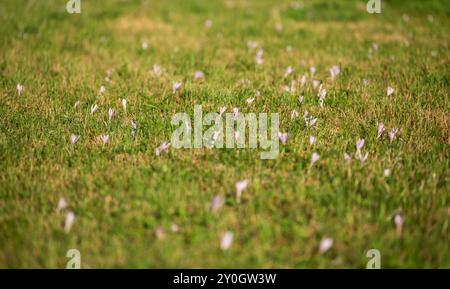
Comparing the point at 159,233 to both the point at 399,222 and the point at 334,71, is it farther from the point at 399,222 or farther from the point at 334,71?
the point at 334,71

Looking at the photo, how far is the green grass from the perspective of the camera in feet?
8.77

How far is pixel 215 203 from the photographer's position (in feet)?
9.25

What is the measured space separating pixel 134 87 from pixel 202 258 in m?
3.13

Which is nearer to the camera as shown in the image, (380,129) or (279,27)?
(380,129)

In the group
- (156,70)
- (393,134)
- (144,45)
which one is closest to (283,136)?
(393,134)

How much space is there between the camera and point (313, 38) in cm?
736

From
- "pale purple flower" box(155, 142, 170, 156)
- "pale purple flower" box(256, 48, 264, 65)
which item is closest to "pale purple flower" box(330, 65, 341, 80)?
"pale purple flower" box(256, 48, 264, 65)

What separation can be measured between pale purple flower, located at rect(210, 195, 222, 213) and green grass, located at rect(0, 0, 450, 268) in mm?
45

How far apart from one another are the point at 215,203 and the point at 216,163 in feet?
2.43

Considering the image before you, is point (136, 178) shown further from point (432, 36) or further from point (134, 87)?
point (432, 36)

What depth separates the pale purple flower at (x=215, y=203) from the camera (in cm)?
281

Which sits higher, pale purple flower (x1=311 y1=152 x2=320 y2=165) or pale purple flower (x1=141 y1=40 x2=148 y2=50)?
pale purple flower (x1=141 y1=40 x2=148 y2=50)

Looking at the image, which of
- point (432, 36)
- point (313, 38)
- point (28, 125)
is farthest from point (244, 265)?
point (432, 36)

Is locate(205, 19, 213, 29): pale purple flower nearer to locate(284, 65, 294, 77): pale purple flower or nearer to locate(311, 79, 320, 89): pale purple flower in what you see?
locate(284, 65, 294, 77): pale purple flower
